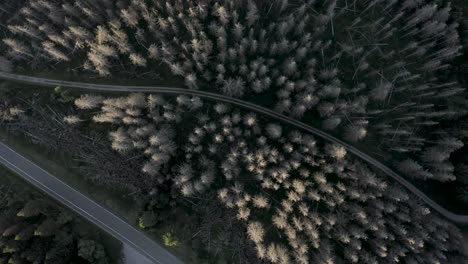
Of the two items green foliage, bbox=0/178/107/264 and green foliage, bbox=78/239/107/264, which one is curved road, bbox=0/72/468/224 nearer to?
green foliage, bbox=0/178/107/264

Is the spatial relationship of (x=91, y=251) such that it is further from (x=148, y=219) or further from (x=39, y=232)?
(x=148, y=219)

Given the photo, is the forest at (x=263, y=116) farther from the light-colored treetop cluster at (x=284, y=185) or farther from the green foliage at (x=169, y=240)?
the green foliage at (x=169, y=240)

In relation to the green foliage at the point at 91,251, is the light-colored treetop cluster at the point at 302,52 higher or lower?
higher

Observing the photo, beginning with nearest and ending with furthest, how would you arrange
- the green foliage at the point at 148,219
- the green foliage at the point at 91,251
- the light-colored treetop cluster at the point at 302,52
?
1. the green foliage at the point at 91,251
2. the green foliage at the point at 148,219
3. the light-colored treetop cluster at the point at 302,52

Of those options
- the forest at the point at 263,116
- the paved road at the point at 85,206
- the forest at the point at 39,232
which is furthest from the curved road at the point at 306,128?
the forest at the point at 39,232

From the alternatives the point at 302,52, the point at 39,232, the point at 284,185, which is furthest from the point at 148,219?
the point at 302,52

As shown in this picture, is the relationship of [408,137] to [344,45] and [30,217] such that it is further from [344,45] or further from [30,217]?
[30,217]
